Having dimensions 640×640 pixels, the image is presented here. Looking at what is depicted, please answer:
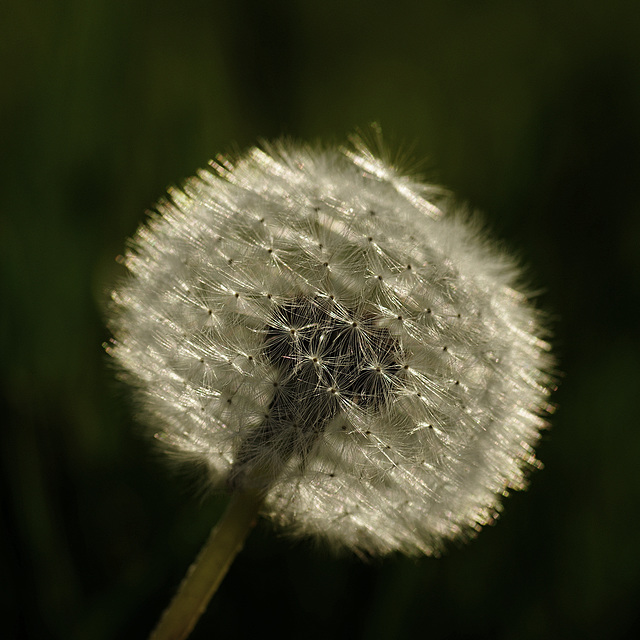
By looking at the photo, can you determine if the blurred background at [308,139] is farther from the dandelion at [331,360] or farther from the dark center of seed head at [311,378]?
the dark center of seed head at [311,378]

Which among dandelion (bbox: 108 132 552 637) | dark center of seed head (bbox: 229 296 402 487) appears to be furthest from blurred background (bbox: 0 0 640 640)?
dark center of seed head (bbox: 229 296 402 487)

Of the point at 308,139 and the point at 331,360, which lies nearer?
the point at 331,360

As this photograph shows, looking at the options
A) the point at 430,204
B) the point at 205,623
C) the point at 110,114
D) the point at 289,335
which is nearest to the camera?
the point at 289,335

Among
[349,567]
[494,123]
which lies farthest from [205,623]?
[494,123]

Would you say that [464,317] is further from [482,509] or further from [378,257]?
[482,509]

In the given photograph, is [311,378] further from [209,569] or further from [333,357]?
[209,569]

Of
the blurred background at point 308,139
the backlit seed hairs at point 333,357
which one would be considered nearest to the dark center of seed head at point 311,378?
the backlit seed hairs at point 333,357

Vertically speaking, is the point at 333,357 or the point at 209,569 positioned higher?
the point at 333,357

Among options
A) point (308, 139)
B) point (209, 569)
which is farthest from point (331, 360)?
point (308, 139)
